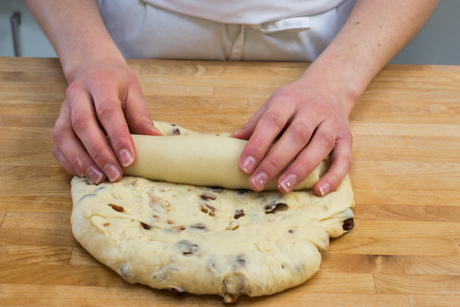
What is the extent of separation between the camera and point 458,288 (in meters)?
1.04

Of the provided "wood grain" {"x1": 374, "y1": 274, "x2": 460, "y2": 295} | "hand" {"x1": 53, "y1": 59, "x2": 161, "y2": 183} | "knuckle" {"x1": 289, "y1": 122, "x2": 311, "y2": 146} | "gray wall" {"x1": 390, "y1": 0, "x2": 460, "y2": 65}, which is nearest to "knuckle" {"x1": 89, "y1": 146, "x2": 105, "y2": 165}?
"hand" {"x1": 53, "y1": 59, "x2": 161, "y2": 183}

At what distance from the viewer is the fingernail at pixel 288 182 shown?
43.6 inches

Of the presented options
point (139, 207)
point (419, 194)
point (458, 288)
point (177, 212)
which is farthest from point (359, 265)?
point (139, 207)

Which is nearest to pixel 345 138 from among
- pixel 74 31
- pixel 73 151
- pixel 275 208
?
pixel 275 208

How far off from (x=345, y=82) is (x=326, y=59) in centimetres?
12

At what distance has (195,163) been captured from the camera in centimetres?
118

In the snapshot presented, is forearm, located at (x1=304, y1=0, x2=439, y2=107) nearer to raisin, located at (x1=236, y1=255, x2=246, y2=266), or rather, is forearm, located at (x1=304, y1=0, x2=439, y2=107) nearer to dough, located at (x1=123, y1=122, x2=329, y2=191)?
dough, located at (x1=123, y1=122, x2=329, y2=191)

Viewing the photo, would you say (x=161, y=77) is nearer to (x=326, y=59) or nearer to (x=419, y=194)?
(x=326, y=59)

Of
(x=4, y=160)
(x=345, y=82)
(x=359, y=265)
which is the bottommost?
(x=4, y=160)

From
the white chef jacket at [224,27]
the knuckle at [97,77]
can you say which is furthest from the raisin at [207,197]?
the white chef jacket at [224,27]

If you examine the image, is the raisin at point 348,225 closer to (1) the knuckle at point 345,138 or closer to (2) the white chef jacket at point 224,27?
(1) the knuckle at point 345,138

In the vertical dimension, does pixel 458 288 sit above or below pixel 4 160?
above

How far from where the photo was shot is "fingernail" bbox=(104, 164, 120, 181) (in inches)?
45.3

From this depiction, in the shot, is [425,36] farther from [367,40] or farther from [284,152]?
[284,152]
